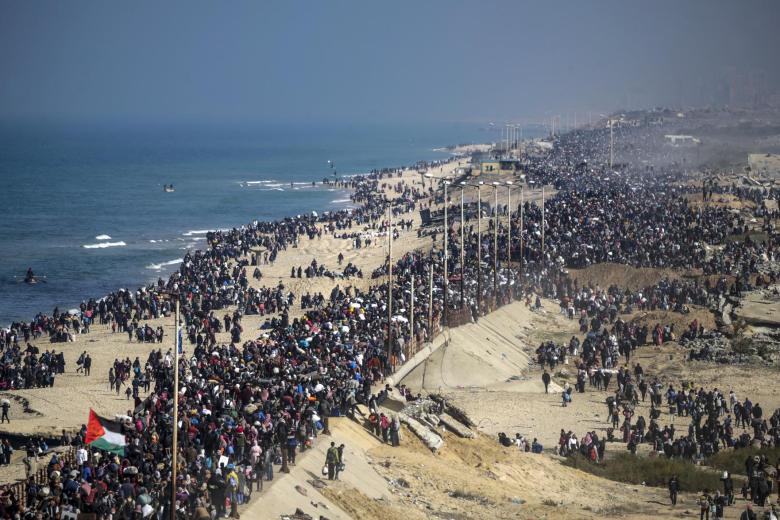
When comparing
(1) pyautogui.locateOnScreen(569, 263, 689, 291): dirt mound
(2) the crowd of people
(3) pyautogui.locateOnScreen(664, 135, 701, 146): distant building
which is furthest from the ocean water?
(3) pyautogui.locateOnScreen(664, 135, 701, 146): distant building

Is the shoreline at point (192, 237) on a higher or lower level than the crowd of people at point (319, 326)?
lower

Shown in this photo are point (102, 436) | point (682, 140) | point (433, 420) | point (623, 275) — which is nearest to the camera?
point (102, 436)

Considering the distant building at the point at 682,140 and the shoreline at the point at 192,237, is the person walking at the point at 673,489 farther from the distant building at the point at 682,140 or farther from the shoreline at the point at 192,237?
the distant building at the point at 682,140

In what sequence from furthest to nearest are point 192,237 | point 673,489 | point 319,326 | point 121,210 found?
point 121,210 < point 192,237 < point 319,326 < point 673,489

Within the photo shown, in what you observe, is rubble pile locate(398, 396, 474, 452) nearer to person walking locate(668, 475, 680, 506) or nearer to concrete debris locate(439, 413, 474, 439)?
concrete debris locate(439, 413, 474, 439)

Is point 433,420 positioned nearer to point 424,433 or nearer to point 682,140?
point 424,433

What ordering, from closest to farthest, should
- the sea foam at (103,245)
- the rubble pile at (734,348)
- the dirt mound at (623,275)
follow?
the rubble pile at (734,348), the dirt mound at (623,275), the sea foam at (103,245)

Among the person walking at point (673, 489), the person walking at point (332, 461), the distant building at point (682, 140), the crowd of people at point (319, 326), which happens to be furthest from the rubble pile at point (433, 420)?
the distant building at point (682, 140)

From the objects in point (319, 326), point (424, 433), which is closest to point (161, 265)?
point (319, 326)
